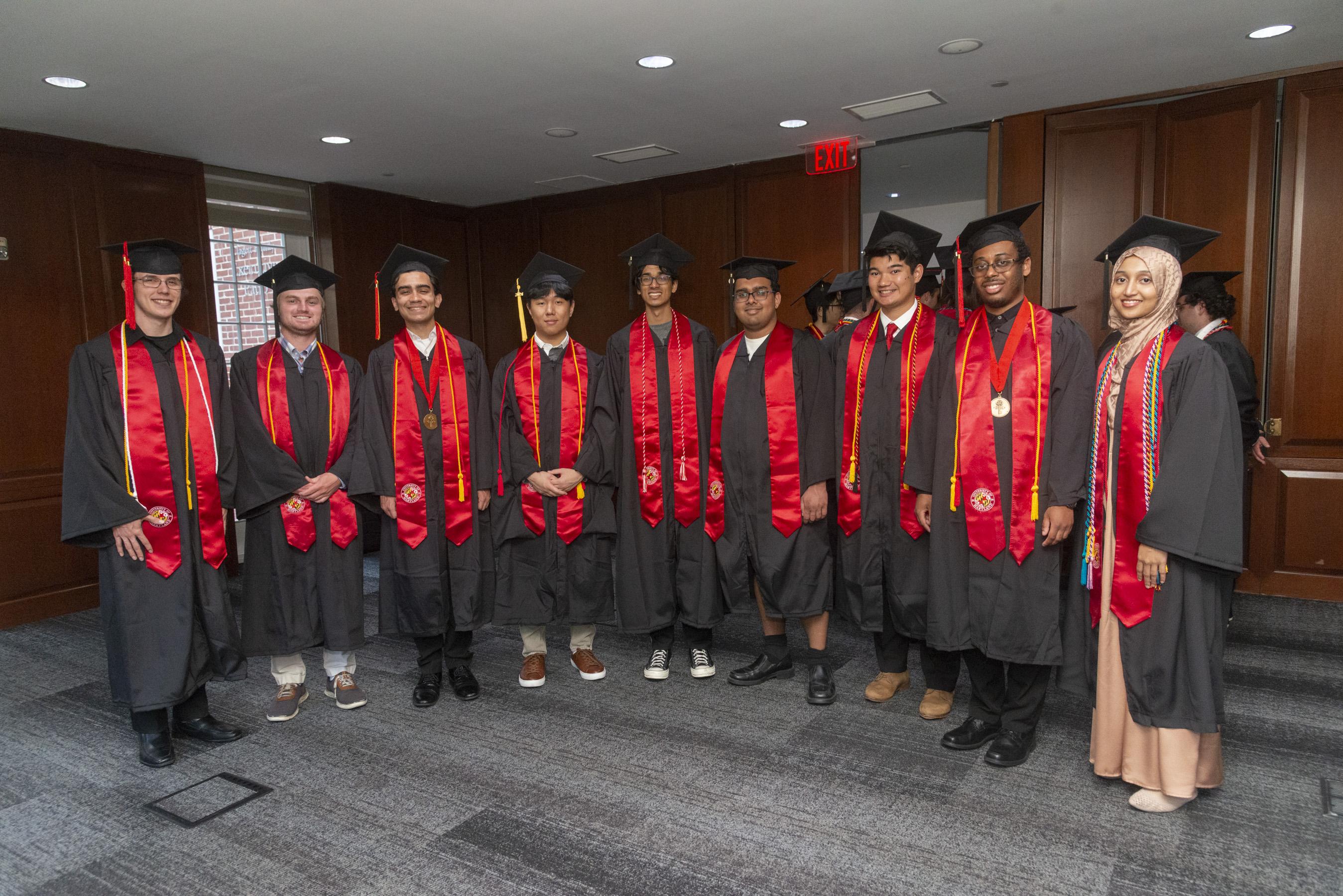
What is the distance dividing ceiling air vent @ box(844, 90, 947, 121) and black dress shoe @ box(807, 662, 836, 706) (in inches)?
120

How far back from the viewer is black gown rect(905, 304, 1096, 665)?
8.14ft

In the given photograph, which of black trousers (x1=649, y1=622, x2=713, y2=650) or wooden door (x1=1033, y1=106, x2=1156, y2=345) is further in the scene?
wooden door (x1=1033, y1=106, x2=1156, y2=345)

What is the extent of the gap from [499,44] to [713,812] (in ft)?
10.2

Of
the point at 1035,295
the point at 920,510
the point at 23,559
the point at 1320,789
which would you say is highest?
the point at 1035,295

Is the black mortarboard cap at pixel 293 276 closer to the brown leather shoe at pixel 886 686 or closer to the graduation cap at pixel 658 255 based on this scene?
the graduation cap at pixel 658 255

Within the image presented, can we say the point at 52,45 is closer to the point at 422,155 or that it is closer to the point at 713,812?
the point at 422,155

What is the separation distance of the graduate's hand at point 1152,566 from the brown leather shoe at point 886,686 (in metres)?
1.17

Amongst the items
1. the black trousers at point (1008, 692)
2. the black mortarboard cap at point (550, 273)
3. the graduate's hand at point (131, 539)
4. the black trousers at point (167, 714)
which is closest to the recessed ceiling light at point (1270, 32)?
the black trousers at point (1008, 692)

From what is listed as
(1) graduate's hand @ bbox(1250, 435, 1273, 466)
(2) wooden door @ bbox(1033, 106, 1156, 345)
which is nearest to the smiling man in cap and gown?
(2) wooden door @ bbox(1033, 106, 1156, 345)

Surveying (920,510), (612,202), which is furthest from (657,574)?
(612,202)

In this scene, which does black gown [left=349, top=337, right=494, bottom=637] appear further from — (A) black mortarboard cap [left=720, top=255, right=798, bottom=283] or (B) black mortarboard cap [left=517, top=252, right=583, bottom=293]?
(A) black mortarboard cap [left=720, top=255, right=798, bottom=283]

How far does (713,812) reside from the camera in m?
2.38

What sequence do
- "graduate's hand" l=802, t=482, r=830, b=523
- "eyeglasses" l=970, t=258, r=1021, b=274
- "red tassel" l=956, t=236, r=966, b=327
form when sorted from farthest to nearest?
"graduate's hand" l=802, t=482, r=830, b=523, "red tassel" l=956, t=236, r=966, b=327, "eyeglasses" l=970, t=258, r=1021, b=274

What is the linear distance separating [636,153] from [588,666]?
3536 mm
